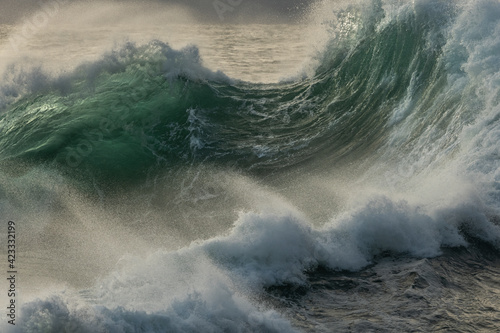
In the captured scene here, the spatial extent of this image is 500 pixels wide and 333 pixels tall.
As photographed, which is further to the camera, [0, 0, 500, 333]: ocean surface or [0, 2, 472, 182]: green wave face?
[0, 2, 472, 182]: green wave face

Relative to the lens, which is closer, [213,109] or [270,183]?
[270,183]

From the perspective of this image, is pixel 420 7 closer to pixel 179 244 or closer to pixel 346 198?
pixel 346 198

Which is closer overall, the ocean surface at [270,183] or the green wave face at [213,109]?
the ocean surface at [270,183]

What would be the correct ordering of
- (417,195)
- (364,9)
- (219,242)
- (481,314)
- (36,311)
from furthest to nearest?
1. (364,9)
2. (417,195)
3. (219,242)
4. (481,314)
5. (36,311)

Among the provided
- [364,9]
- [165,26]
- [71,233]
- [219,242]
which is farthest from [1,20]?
[219,242]

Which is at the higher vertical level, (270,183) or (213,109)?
(213,109)

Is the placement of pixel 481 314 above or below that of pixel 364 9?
below

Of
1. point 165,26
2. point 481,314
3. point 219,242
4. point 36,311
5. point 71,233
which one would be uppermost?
point 165,26

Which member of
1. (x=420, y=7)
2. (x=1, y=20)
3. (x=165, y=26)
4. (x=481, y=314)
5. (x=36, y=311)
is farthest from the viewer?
(x=1, y=20)
